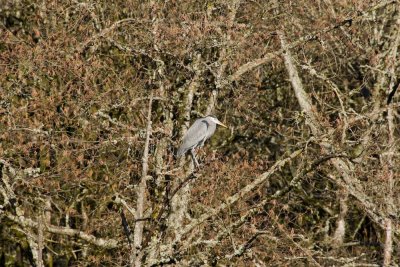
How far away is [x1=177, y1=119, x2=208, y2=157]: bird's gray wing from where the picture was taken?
12694 millimetres

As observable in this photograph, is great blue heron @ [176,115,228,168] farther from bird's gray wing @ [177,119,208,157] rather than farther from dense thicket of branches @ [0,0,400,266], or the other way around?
dense thicket of branches @ [0,0,400,266]

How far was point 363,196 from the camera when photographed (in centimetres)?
1320

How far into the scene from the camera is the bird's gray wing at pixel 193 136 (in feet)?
41.6

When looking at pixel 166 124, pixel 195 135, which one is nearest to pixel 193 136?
pixel 195 135

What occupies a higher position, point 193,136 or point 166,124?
point 166,124

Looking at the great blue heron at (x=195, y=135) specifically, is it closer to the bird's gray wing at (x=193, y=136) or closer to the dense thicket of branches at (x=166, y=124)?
the bird's gray wing at (x=193, y=136)

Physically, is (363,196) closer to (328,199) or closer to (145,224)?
(145,224)

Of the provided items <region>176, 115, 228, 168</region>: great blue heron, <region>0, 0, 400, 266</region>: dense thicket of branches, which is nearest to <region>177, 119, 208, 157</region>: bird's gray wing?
<region>176, 115, 228, 168</region>: great blue heron

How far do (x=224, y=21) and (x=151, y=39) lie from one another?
4.06 feet

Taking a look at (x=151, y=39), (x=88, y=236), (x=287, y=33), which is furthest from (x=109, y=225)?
(x=287, y=33)

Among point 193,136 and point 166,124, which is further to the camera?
point 166,124

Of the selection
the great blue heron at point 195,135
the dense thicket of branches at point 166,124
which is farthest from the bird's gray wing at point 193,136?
the dense thicket of branches at point 166,124

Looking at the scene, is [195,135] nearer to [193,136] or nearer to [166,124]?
[193,136]

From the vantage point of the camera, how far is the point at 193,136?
1291 centimetres
